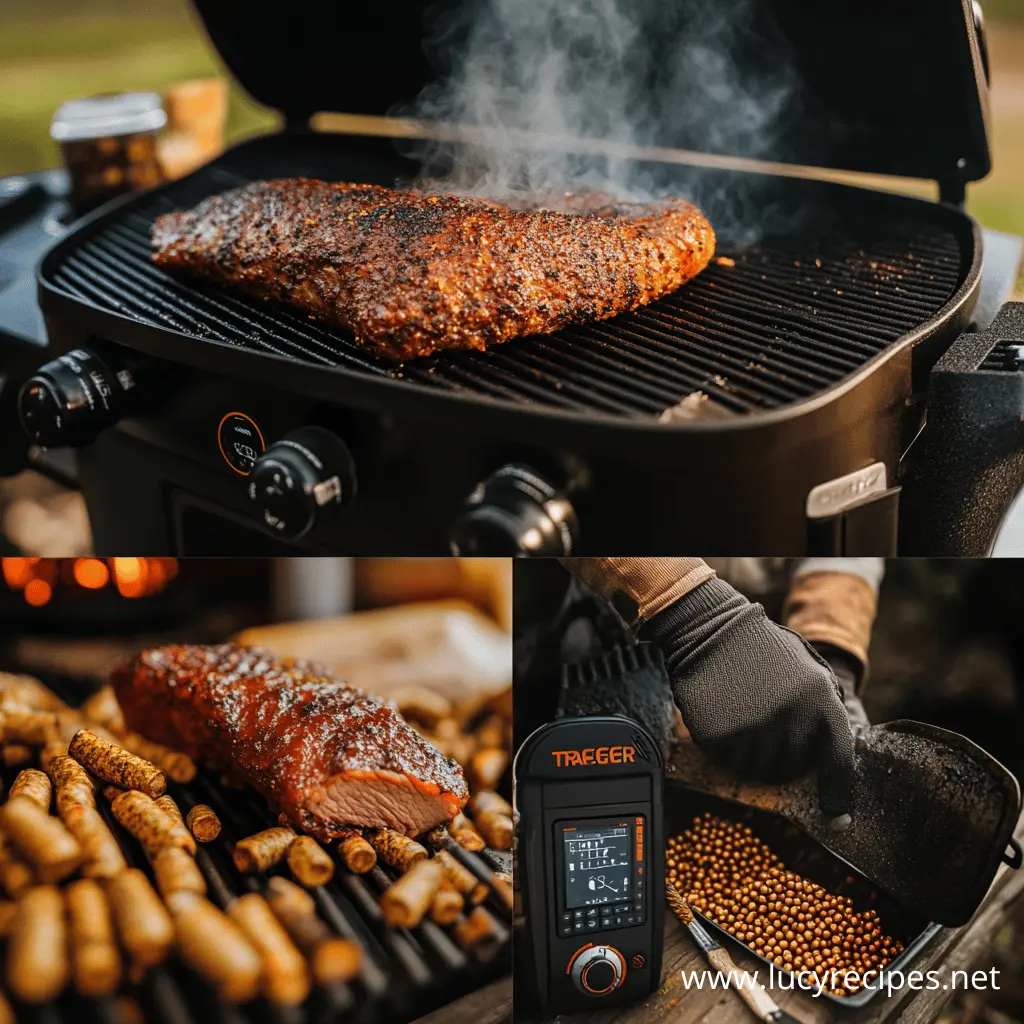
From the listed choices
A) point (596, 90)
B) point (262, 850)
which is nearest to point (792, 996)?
point (262, 850)

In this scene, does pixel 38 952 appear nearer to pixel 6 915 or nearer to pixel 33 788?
pixel 6 915

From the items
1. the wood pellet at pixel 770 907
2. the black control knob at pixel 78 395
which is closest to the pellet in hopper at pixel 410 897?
the wood pellet at pixel 770 907

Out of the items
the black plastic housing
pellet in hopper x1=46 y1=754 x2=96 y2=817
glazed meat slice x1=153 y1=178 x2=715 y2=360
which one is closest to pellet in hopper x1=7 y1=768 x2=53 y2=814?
pellet in hopper x1=46 y1=754 x2=96 y2=817

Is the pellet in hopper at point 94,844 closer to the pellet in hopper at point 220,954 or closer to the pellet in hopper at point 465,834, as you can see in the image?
the pellet in hopper at point 220,954

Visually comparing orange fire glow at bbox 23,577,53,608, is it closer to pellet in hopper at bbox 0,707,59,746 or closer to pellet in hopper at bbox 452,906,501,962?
pellet in hopper at bbox 0,707,59,746

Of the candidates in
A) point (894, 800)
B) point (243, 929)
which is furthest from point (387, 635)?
point (894, 800)

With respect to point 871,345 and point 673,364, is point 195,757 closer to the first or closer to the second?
point 673,364

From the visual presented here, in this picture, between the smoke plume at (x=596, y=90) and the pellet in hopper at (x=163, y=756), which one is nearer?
the pellet in hopper at (x=163, y=756)
